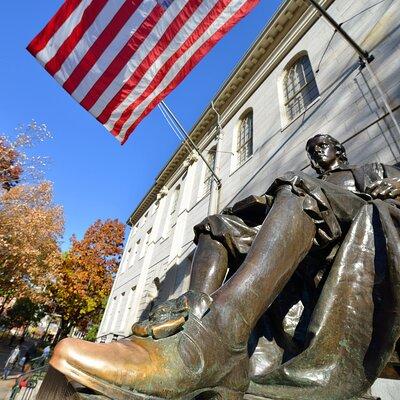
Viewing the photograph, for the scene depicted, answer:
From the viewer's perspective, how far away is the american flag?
13.7 ft

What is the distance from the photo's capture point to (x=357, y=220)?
146cm

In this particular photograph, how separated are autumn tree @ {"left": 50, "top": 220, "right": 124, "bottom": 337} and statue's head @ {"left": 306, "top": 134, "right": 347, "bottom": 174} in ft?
73.3

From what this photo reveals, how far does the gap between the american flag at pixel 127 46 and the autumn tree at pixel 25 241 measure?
11140mm

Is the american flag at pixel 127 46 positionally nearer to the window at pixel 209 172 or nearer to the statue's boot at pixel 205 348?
the statue's boot at pixel 205 348

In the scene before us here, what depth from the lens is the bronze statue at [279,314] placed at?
33.1 inches

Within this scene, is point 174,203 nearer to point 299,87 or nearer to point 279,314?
point 299,87

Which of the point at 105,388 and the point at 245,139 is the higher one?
the point at 105,388

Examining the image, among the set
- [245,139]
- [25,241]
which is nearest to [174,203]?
[245,139]

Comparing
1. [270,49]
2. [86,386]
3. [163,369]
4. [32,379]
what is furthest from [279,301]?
[270,49]

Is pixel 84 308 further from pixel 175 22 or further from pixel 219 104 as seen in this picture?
pixel 175 22

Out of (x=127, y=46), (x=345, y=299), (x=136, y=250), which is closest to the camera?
(x=345, y=299)

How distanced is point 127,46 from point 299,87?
523 cm

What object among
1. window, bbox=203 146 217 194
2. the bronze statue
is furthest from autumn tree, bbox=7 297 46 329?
the bronze statue

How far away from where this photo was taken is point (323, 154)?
2.62 metres
